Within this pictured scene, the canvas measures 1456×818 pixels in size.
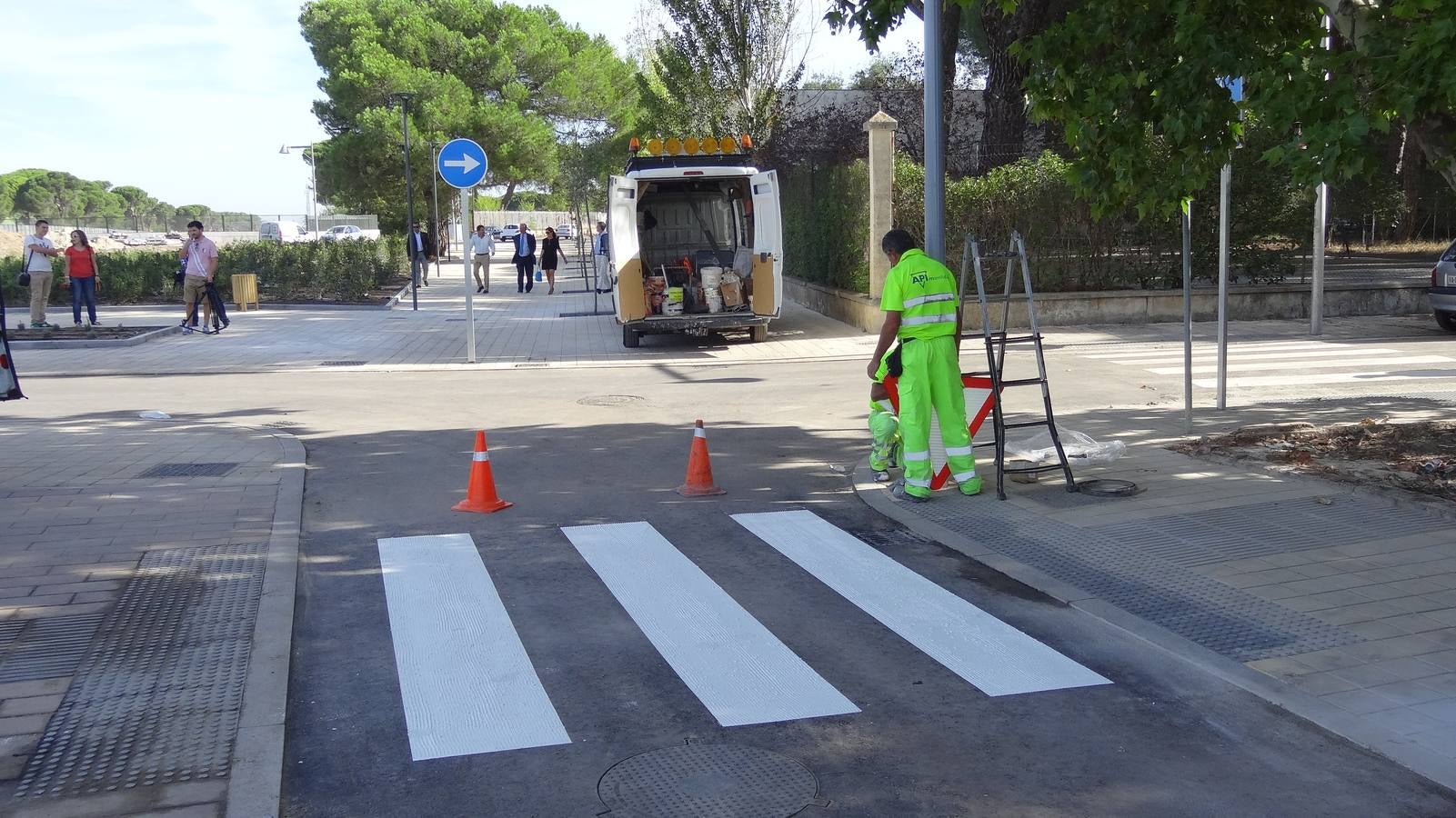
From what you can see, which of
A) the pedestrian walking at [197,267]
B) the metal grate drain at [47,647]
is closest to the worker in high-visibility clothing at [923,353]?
the metal grate drain at [47,647]

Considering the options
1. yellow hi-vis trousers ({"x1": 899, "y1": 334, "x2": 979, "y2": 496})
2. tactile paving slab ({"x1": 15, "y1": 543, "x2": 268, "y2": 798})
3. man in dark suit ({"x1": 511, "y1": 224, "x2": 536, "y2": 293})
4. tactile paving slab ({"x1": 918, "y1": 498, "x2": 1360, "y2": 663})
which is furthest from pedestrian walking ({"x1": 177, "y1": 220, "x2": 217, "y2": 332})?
tactile paving slab ({"x1": 918, "y1": 498, "x2": 1360, "y2": 663})

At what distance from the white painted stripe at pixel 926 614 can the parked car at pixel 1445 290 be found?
13.5 m

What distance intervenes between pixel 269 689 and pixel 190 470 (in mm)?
4788

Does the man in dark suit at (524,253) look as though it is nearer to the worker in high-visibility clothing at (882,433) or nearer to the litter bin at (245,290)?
the litter bin at (245,290)

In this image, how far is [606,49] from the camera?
201 ft

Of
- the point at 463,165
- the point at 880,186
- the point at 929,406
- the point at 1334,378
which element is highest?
the point at 463,165

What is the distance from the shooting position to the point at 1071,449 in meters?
8.65

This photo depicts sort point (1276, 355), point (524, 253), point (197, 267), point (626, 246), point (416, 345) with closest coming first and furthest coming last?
1. point (1276, 355)
2. point (626, 246)
3. point (416, 345)
4. point (197, 267)
5. point (524, 253)

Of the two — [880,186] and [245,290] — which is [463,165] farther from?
[245,290]

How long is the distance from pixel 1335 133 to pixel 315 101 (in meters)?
57.0

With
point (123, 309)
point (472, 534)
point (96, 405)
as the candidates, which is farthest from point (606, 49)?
point (472, 534)

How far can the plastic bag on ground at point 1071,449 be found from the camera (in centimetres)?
853

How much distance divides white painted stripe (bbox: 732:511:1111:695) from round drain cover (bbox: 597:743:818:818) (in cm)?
112

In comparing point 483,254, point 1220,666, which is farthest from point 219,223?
point 1220,666
